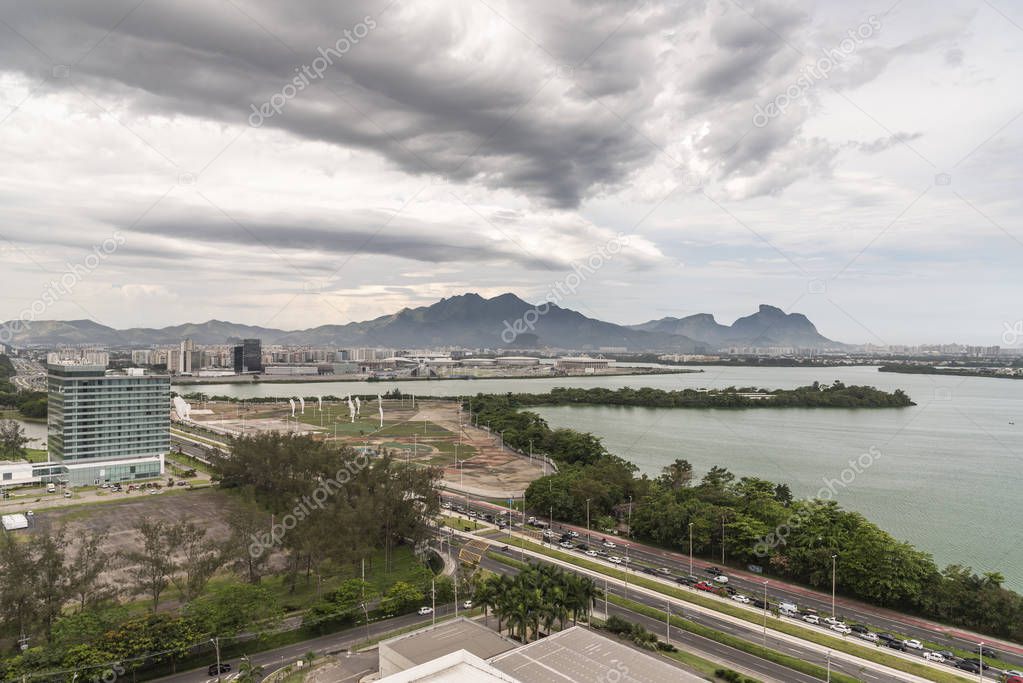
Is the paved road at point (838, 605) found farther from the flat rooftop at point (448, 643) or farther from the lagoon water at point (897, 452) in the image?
the flat rooftop at point (448, 643)

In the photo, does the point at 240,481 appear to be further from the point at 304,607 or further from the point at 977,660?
the point at 977,660

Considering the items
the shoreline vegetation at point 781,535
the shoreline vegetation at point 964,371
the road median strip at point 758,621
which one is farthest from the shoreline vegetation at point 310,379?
the road median strip at point 758,621

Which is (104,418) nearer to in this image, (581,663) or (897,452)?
(581,663)

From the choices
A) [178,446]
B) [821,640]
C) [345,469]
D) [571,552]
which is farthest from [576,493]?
[178,446]

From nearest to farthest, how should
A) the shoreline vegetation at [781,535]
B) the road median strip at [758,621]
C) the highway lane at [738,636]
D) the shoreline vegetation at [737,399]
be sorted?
the highway lane at [738,636] < the road median strip at [758,621] < the shoreline vegetation at [781,535] < the shoreline vegetation at [737,399]

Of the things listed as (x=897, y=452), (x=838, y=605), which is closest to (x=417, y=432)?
(x=897, y=452)

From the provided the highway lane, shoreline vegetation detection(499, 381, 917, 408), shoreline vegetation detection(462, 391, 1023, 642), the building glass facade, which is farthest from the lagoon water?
the building glass facade
